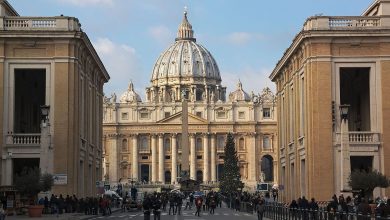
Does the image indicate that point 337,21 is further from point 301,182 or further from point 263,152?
point 263,152

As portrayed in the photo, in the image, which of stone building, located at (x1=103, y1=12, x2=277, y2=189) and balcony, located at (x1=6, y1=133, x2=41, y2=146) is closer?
balcony, located at (x1=6, y1=133, x2=41, y2=146)

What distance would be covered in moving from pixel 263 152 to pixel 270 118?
7499 millimetres

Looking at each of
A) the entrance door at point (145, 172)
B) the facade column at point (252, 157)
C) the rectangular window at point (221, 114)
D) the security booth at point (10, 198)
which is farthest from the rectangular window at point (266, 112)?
the security booth at point (10, 198)

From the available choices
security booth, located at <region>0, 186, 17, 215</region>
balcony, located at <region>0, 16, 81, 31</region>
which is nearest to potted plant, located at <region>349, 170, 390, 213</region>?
security booth, located at <region>0, 186, 17, 215</region>

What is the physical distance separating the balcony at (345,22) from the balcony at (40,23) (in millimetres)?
16653

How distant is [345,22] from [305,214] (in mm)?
25857

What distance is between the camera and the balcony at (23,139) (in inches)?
2373

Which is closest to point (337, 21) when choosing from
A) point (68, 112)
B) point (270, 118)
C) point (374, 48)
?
point (374, 48)

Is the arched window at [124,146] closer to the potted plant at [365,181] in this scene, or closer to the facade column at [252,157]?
the facade column at [252,157]

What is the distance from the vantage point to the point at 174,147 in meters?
189

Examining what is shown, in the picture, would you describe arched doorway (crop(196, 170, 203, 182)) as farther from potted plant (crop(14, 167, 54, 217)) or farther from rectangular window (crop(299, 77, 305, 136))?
potted plant (crop(14, 167, 54, 217))

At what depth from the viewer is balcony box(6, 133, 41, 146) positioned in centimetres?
6028

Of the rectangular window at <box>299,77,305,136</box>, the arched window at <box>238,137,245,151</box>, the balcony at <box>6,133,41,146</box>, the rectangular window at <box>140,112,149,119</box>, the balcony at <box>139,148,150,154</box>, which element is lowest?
the balcony at <box>6,133,41,146</box>

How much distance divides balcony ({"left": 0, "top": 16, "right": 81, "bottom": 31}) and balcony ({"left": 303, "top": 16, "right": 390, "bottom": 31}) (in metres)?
16.7
